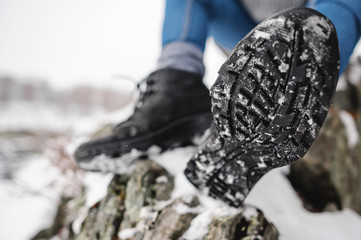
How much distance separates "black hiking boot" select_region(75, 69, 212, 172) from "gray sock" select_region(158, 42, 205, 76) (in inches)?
0.9

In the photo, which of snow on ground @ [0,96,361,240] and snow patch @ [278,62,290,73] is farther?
snow on ground @ [0,96,361,240]

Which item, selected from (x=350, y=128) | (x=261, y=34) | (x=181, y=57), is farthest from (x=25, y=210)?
(x=350, y=128)

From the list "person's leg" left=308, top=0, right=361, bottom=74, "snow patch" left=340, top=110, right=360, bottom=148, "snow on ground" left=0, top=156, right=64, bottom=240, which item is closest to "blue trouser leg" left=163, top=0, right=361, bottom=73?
"person's leg" left=308, top=0, right=361, bottom=74

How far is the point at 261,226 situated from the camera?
19.5 inches

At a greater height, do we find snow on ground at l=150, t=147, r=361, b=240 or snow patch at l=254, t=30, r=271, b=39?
snow patch at l=254, t=30, r=271, b=39

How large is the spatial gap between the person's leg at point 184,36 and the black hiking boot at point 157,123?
0.04 meters

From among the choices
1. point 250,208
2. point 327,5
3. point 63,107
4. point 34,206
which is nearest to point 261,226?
point 250,208

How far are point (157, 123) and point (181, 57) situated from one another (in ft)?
0.76

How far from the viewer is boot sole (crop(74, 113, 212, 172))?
58cm

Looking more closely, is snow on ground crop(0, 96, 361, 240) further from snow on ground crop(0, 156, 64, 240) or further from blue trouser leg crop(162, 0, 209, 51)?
blue trouser leg crop(162, 0, 209, 51)

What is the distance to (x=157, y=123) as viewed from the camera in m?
0.62

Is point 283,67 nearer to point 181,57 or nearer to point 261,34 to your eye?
point 261,34

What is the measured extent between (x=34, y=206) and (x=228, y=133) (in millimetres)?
1242

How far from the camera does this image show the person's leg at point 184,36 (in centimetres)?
66
